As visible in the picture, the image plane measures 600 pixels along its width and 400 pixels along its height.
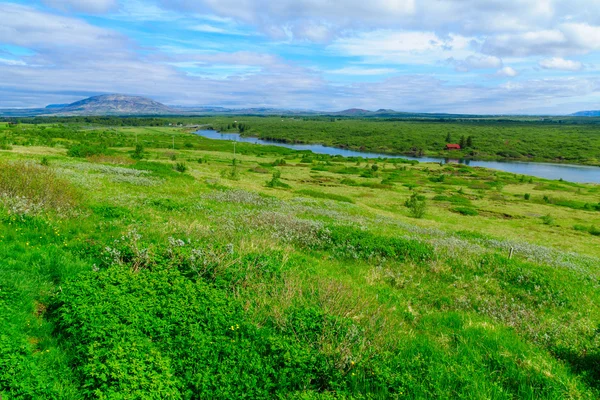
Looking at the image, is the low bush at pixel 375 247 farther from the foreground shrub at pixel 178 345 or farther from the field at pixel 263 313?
the foreground shrub at pixel 178 345

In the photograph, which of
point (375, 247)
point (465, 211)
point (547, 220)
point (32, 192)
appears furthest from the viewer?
point (465, 211)

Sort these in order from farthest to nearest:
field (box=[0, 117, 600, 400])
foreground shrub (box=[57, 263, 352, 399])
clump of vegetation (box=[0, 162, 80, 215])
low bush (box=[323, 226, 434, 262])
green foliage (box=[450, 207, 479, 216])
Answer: green foliage (box=[450, 207, 479, 216]) → low bush (box=[323, 226, 434, 262]) → clump of vegetation (box=[0, 162, 80, 215]) → field (box=[0, 117, 600, 400]) → foreground shrub (box=[57, 263, 352, 399])

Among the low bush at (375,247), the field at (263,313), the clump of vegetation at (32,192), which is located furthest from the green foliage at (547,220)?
the clump of vegetation at (32,192)

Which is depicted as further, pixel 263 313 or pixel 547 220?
pixel 547 220

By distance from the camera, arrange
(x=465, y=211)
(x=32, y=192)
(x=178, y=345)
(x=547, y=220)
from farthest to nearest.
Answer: (x=465, y=211) < (x=547, y=220) < (x=32, y=192) < (x=178, y=345)

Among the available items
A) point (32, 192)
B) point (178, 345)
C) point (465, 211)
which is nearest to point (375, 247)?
point (178, 345)

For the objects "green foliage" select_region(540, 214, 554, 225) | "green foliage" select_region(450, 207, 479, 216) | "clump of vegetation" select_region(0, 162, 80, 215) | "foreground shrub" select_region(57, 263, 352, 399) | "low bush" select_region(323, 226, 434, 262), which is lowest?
"green foliage" select_region(540, 214, 554, 225)

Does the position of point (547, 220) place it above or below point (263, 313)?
below

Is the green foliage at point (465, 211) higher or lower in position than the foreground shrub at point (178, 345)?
lower

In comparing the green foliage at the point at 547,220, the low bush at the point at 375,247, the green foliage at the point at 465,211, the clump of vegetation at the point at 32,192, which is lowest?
the green foliage at the point at 547,220

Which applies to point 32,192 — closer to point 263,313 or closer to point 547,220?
point 263,313

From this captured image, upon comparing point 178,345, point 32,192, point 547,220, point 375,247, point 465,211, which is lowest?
point 547,220

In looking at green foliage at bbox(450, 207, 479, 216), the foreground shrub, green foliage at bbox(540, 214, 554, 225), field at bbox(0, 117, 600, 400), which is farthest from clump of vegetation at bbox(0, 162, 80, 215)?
green foliage at bbox(540, 214, 554, 225)

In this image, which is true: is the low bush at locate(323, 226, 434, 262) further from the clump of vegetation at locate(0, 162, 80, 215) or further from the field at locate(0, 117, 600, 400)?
the clump of vegetation at locate(0, 162, 80, 215)
